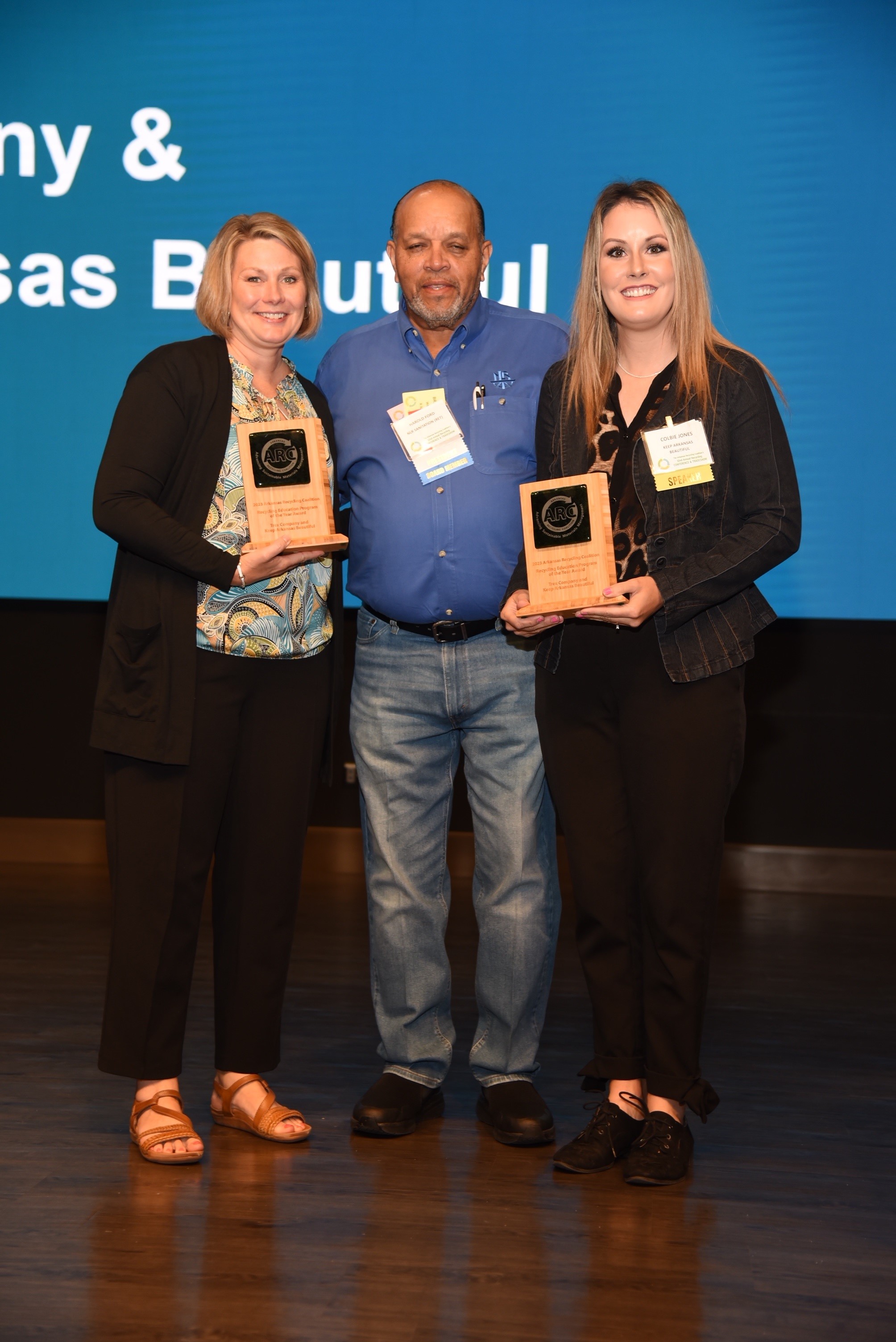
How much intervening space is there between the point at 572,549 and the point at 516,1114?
1055 mm

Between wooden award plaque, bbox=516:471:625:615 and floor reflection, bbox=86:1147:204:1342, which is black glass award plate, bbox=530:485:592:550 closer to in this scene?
wooden award plaque, bbox=516:471:625:615

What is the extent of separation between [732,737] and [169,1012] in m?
1.11

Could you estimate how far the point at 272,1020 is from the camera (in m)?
2.48

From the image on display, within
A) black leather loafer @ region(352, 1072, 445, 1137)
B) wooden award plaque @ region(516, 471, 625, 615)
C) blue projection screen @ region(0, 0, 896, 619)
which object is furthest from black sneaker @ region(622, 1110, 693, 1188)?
blue projection screen @ region(0, 0, 896, 619)

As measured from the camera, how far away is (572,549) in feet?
7.18

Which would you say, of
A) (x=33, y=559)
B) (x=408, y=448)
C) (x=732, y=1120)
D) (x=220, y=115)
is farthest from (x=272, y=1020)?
(x=220, y=115)

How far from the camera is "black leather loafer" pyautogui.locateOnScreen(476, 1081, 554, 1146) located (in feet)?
7.90

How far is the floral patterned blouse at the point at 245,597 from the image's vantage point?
2309 mm

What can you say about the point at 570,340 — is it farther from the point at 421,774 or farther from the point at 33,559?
the point at 33,559

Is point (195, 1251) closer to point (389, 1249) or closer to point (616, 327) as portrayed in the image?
point (389, 1249)

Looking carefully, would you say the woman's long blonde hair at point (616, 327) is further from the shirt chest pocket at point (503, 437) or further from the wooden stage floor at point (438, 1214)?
the wooden stage floor at point (438, 1214)

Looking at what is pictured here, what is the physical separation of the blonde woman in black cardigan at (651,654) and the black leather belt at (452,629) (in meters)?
0.13

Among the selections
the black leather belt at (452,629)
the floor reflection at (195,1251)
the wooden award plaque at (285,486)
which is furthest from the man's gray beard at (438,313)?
the floor reflection at (195,1251)

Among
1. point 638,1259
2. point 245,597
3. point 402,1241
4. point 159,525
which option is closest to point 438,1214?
point 402,1241
